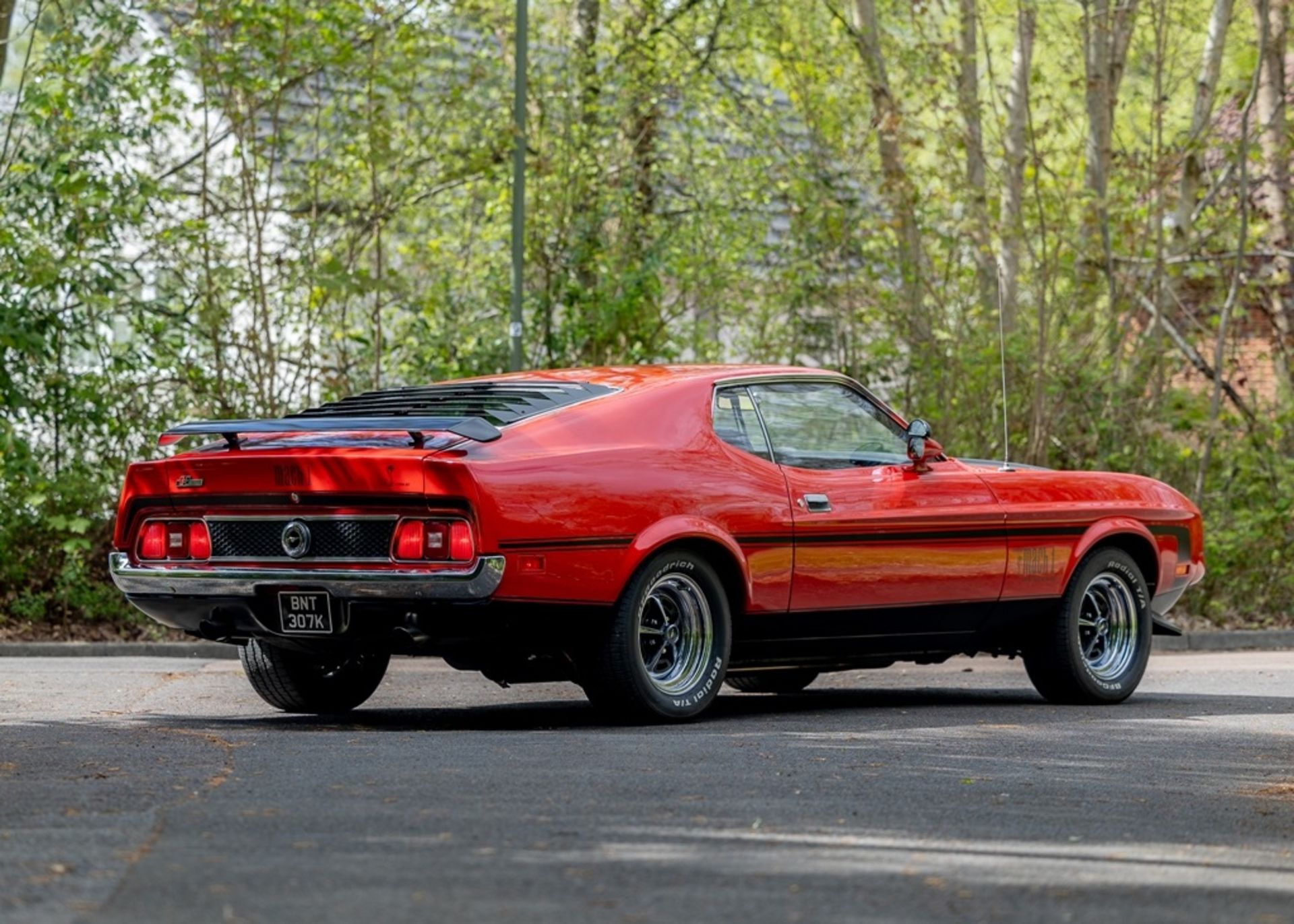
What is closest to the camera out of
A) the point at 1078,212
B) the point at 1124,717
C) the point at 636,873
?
the point at 636,873

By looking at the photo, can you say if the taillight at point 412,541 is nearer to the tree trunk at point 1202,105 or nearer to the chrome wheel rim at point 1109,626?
the chrome wheel rim at point 1109,626

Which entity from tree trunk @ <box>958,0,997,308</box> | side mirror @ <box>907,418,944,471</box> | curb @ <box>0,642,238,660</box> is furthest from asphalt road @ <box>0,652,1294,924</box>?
tree trunk @ <box>958,0,997,308</box>

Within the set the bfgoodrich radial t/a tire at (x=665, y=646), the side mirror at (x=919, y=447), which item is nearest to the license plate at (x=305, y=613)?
the bfgoodrich radial t/a tire at (x=665, y=646)

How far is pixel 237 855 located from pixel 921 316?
15.1 metres

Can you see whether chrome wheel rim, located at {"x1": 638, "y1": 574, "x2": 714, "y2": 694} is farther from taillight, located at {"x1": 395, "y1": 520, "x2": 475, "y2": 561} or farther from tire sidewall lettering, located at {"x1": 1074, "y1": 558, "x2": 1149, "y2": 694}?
tire sidewall lettering, located at {"x1": 1074, "y1": 558, "x2": 1149, "y2": 694}

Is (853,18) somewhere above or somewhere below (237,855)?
above

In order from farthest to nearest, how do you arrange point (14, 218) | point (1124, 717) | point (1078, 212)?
point (1078, 212), point (14, 218), point (1124, 717)

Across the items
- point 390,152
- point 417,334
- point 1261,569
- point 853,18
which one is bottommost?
point 1261,569

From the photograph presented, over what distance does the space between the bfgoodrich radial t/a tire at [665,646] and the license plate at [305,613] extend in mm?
1094

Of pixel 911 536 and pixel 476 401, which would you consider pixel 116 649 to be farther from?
pixel 911 536

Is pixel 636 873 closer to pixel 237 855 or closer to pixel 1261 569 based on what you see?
pixel 237 855

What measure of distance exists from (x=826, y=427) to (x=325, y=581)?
2651mm

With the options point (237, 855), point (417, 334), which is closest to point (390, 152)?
point (417, 334)

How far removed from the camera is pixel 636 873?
5.36 m
